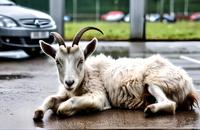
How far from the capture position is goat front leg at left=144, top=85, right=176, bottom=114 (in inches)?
281

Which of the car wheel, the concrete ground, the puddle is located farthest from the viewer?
the car wheel

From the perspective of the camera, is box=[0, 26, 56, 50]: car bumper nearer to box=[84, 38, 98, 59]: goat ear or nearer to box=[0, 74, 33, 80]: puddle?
box=[0, 74, 33, 80]: puddle

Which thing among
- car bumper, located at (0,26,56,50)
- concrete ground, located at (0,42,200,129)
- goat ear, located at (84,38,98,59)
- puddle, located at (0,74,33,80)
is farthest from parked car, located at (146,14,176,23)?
goat ear, located at (84,38,98,59)

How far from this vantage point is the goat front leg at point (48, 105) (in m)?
7.16

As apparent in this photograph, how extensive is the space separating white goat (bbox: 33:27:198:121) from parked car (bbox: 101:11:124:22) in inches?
1249

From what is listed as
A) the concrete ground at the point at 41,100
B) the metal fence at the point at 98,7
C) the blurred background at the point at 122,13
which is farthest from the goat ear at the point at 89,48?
the metal fence at the point at 98,7

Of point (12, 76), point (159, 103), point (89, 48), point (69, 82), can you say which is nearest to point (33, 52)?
point (12, 76)

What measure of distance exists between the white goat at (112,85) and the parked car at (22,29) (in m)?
7.08

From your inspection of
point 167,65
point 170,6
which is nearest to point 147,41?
point 167,65

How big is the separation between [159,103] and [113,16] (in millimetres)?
35143

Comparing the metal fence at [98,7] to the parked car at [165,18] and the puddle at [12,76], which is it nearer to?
the parked car at [165,18]

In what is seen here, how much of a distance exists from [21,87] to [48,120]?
3050 mm

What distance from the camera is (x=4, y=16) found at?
14.9 m

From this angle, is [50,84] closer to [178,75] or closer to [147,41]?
[178,75]
